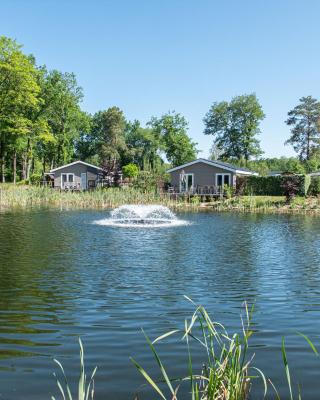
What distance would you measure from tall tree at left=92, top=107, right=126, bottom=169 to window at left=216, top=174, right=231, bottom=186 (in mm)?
33669

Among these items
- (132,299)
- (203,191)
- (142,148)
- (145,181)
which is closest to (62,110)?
(142,148)

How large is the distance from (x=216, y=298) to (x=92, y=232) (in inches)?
562

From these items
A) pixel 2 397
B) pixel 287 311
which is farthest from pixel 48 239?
pixel 2 397

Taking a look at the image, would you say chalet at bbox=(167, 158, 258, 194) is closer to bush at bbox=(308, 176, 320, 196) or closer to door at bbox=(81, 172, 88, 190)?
bush at bbox=(308, 176, 320, 196)

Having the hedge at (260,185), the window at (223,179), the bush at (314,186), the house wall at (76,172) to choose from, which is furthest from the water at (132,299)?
the house wall at (76,172)

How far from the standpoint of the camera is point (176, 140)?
8494cm

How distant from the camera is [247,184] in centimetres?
5406

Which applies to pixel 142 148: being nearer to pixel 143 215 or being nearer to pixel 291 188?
pixel 291 188

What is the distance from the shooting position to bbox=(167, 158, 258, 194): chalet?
5550cm

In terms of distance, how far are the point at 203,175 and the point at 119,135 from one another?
36.5 meters

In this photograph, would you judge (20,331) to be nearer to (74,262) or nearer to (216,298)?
(216,298)

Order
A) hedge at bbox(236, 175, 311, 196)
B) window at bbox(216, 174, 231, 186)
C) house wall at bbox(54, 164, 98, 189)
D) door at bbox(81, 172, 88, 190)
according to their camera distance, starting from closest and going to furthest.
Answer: hedge at bbox(236, 175, 311, 196) < window at bbox(216, 174, 231, 186) < house wall at bbox(54, 164, 98, 189) < door at bbox(81, 172, 88, 190)

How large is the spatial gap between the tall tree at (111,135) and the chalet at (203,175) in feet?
101

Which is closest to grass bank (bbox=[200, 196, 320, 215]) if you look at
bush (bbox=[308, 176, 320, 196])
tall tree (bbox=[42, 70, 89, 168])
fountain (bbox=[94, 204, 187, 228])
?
bush (bbox=[308, 176, 320, 196])
